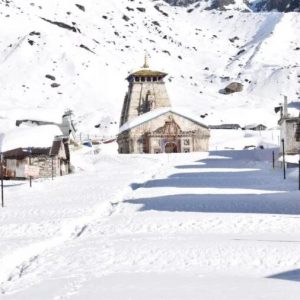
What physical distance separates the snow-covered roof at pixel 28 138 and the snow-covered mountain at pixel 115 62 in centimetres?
3529

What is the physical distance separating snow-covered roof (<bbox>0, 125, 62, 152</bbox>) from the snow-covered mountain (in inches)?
1389

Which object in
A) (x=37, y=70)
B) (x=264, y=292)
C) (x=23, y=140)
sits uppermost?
(x=37, y=70)

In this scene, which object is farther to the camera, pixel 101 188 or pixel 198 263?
pixel 101 188

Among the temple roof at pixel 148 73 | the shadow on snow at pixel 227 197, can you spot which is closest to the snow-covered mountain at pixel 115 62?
the temple roof at pixel 148 73

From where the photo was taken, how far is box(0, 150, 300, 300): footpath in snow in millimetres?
11164

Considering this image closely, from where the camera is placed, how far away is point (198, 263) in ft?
43.0

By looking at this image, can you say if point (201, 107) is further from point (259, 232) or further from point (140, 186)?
point (259, 232)

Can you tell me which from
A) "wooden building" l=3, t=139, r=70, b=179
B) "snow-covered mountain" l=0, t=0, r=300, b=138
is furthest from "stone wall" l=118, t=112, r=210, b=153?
"wooden building" l=3, t=139, r=70, b=179

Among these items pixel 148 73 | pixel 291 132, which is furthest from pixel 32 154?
pixel 148 73

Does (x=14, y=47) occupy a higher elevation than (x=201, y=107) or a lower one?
higher

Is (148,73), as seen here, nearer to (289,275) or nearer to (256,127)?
(256,127)

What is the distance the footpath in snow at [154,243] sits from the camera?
36.6 feet

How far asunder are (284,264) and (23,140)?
3345 centimetres

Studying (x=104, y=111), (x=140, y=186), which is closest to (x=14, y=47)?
(x=104, y=111)
